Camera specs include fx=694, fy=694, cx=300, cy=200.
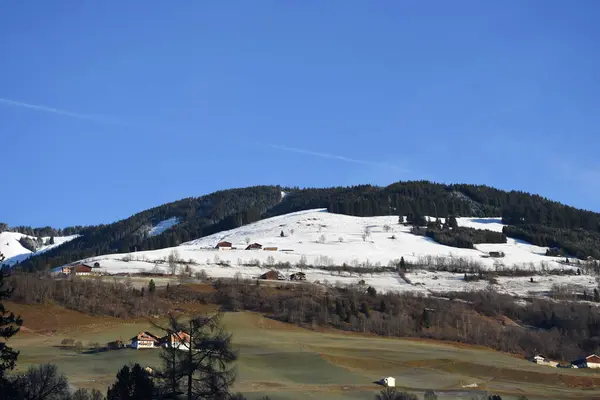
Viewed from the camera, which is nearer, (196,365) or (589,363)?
(196,365)

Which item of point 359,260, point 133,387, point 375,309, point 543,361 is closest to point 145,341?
point 133,387

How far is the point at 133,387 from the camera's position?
33.4 metres

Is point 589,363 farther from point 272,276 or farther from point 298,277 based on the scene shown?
point 272,276

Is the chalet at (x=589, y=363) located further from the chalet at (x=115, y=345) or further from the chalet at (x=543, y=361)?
the chalet at (x=115, y=345)

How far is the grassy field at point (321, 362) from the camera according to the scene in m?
53.5

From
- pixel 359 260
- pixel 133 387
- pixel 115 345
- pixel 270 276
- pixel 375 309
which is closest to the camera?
pixel 133 387

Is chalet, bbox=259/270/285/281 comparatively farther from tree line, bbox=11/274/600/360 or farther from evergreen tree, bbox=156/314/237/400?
evergreen tree, bbox=156/314/237/400

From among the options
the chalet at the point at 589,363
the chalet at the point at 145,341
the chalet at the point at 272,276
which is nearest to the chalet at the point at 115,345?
the chalet at the point at 145,341

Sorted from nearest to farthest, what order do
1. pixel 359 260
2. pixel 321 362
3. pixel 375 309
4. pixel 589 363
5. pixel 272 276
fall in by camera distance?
pixel 321 362
pixel 589 363
pixel 375 309
pixel 272 276
pixel 359 260

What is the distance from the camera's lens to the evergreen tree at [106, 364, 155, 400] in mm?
32062

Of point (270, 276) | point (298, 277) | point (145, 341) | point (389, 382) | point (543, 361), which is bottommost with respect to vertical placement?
point (543, 361)

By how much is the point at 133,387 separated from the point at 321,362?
33039mm

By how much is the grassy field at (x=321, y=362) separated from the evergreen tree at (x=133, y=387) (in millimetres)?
13409

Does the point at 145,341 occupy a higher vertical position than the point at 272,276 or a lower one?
lower
